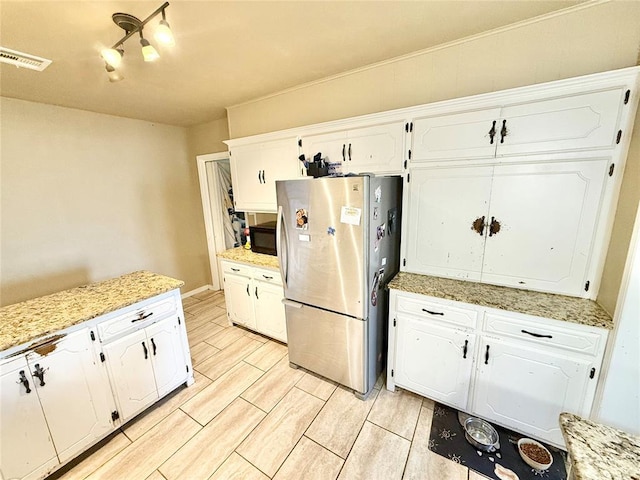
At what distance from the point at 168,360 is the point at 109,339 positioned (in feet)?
1.59

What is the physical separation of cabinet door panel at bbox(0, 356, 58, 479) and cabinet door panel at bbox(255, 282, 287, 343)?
1.60 meters

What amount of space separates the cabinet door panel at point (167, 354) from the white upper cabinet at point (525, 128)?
2.30 m

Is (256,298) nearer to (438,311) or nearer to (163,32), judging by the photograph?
(438,311)

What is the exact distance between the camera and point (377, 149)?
2.06 metres

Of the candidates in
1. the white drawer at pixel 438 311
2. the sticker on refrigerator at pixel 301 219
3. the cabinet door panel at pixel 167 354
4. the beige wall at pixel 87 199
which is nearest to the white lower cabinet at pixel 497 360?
the white drawer at pixel 438 311

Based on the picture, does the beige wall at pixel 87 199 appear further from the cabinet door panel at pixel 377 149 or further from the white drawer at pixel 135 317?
the cabinet door panel at pixel 377 149

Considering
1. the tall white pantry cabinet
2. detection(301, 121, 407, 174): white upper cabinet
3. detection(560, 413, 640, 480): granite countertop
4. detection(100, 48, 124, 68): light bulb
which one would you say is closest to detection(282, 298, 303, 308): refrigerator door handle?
the tall white pantry cabinet

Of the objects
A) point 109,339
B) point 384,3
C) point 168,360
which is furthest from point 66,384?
point 384,3

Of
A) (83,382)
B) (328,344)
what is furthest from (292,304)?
(83,382)

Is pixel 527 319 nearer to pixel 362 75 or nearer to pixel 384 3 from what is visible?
pixel 384 3

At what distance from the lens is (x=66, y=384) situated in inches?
58.2

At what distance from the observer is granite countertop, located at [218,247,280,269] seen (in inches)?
100

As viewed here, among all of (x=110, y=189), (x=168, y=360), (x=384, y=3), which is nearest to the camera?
(x=384, y=3)

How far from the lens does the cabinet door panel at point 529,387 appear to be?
142cm
